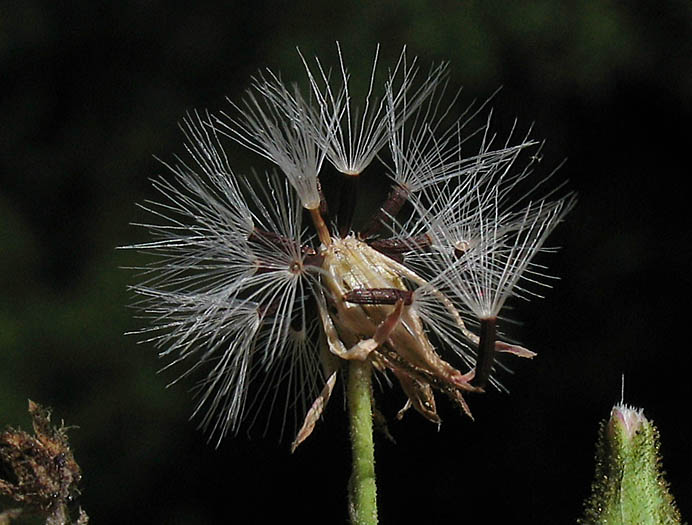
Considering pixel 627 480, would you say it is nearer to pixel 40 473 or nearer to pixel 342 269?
pixel 342 269

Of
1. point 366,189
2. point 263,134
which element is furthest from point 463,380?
point 366,189

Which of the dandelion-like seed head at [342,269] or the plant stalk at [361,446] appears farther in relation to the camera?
the dandelion-like seed head at [342,269]

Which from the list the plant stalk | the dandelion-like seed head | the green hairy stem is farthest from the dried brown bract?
the green hairy stem

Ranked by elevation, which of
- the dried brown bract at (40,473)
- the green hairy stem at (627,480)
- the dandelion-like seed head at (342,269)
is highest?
the dandelion-like seed head at (342,269)

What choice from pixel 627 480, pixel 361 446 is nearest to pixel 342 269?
pixel 361 446

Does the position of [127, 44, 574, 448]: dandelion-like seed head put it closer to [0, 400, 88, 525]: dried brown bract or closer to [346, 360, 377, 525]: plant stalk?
[346, 360, 377, 525]: plant stalk

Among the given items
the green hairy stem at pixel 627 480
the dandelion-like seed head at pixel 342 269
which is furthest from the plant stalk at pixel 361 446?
the green hairy stem at pixel 627 480

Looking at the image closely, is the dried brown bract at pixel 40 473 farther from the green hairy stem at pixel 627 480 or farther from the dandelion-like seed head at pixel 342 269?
the green hairy stem at pixel 627 480
